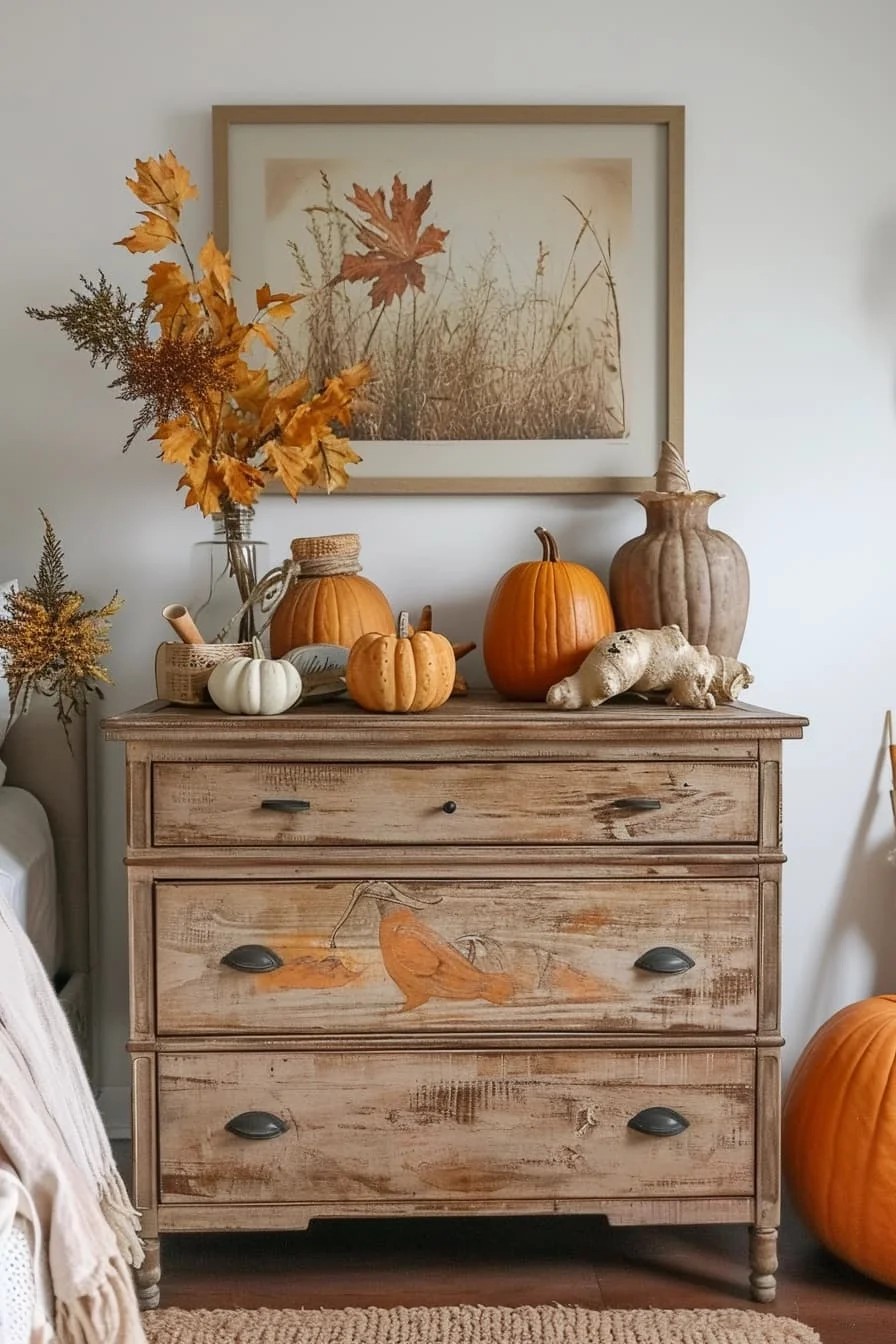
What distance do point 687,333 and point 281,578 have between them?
37.3 inches

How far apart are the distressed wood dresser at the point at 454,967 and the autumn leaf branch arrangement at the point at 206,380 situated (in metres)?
0.43

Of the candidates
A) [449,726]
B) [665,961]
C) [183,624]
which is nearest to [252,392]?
[183,624]

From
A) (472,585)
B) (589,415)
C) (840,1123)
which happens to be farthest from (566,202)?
(840,1123)

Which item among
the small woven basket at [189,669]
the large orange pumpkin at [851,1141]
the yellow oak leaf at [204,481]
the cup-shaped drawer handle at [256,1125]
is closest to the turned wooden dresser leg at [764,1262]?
the large orange pumpkin at [851,1141]

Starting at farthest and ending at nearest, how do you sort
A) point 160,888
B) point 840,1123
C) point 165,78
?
point 165,78 < point 840,1123 < point 160,888

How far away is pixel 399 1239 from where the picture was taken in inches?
79.7

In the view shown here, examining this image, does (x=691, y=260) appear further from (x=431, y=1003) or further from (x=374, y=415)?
(x=431, y=1003)

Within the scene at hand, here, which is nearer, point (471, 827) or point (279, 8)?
point (471, 827)

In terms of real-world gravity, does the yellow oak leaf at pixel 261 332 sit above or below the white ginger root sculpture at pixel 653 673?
above

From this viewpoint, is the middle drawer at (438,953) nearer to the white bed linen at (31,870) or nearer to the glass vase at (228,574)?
the white bed linen at (31,870)

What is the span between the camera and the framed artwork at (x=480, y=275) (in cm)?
221

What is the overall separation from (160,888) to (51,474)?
0.93 m

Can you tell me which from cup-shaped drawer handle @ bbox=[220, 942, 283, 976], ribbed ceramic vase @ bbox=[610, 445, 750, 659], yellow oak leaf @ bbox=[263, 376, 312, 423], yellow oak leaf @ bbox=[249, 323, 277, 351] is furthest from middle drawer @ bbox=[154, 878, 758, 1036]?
yellow oak leaf @ bbox=[249, 323, 277, 351]

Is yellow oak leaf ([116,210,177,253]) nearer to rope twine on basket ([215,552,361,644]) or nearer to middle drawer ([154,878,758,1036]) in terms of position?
rope twine on basket ([215,552,361,644])
